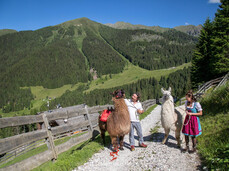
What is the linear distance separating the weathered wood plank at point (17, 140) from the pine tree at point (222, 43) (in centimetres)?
2479

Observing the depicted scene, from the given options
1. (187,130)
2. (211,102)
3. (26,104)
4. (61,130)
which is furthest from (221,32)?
Answer: (26,104)

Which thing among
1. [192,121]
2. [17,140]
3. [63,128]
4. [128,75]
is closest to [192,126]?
[192,121]

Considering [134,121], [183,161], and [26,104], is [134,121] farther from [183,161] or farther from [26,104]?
[26,104]

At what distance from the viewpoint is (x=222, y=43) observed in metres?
22.7

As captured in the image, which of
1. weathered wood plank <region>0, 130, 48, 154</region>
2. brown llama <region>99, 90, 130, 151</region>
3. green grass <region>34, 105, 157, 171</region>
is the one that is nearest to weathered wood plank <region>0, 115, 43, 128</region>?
weathered wood plank <region>0, 130, 48, 154</region>

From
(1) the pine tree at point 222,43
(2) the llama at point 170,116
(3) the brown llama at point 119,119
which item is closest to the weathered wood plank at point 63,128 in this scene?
(3) the brown llama at point 119,119

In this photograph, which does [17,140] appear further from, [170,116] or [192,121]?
[192,121]

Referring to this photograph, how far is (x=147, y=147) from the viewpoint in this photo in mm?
6270

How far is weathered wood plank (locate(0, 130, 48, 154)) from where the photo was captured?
12.1ft

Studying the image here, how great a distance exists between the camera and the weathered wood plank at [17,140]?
3703 millimetres

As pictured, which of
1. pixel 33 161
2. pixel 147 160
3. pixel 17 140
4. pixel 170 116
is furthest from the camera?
pixel 170 116

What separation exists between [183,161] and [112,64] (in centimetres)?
18703

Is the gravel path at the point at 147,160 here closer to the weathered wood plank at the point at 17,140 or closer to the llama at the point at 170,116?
the llama at the point at 170,116

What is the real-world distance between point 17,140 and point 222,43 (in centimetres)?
2692
